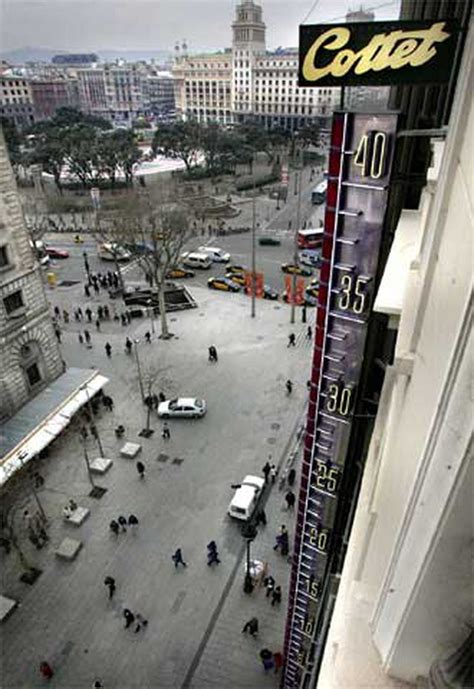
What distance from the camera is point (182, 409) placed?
2483cm

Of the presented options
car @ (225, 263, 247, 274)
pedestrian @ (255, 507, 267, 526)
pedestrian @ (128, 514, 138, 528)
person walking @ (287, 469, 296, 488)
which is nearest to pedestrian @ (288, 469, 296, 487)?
person walking @ (287, 469, 296, 488)

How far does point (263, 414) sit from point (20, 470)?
1180cm

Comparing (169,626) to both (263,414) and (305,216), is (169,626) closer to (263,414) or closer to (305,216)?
(263,414)

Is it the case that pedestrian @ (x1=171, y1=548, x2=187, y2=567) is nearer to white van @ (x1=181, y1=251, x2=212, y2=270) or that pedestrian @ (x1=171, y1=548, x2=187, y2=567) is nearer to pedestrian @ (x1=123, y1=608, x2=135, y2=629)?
pedestrian @ (x1=123, y1=608, x2=135, y2=629)

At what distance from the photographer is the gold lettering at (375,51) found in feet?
15.4

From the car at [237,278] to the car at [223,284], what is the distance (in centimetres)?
59

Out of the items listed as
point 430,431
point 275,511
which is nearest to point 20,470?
point 275,511

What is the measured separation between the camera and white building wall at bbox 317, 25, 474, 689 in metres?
1.54

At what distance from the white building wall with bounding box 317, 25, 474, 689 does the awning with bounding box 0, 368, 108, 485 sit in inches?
750

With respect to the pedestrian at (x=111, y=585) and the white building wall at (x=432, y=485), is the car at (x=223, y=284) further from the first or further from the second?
the white building wall at (x=432, y=485)

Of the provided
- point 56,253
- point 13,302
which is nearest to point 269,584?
point 13,302

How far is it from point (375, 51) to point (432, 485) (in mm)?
4961

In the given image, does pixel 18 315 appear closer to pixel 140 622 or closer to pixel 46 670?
pixel 140 622

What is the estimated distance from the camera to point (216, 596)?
16672 millimetres
